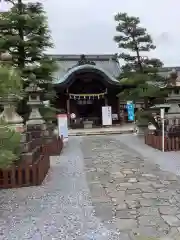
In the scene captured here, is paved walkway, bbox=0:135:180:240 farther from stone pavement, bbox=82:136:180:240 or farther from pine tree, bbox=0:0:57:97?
pine tree, bbox=0:0:57:97

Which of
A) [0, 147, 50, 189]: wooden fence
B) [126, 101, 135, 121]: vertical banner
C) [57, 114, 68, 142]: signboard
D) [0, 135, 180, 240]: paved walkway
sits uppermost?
[126, 101, 135, 121]: vertical banner

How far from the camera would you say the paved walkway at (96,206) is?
4.00 m

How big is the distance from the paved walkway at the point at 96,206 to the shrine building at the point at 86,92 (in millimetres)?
16696

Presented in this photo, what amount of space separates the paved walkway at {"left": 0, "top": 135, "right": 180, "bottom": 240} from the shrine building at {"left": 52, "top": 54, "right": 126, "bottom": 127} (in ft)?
54.8

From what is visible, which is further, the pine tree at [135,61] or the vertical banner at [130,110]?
the vertical banner at [130,110]

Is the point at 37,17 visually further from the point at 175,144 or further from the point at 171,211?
the point at 171,211

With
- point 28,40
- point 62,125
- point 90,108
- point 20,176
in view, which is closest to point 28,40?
point 28,40

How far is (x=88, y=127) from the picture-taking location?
25062 mm

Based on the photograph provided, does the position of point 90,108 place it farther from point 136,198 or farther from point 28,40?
point 136,198

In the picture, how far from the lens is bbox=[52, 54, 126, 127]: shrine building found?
24.2m

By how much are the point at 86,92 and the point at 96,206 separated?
2126 centimetres

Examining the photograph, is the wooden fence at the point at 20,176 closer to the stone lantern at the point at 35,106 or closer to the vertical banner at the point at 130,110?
the stone lantern at the point at 35,106

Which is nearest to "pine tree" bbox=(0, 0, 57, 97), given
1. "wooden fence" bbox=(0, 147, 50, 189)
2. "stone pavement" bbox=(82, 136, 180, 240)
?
"stone pavement" bbox=(82, 136, 180, 240)

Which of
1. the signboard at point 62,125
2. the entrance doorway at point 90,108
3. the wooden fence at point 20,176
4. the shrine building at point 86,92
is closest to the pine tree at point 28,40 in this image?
the signboard at point 62,125
